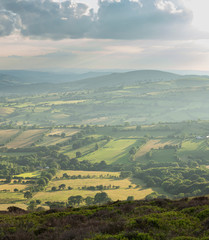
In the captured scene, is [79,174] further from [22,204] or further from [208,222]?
[208,222]

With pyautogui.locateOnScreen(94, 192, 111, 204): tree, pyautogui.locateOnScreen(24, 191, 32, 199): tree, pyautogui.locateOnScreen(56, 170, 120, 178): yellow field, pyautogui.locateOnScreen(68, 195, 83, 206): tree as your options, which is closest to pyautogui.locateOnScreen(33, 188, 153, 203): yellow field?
pyautogui.locateOnScreen(24, 191, 32, 199): tree

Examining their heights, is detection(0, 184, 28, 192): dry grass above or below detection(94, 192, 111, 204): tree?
below

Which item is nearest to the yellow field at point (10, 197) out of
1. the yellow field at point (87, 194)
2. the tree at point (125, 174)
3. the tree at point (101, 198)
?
the yellow field at point (87, 194)

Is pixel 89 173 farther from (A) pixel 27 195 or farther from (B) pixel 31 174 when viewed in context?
(A) pixel 27 195

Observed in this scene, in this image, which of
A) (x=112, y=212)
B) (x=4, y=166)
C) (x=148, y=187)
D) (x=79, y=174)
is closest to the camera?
(x=112, y=212)

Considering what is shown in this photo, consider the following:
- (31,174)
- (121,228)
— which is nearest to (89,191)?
(31,174)

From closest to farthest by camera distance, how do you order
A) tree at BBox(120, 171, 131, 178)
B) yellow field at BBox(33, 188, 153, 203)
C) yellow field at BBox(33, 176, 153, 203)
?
yellow field at BBox(33, 188, 153, 203) < yellow field at BBox(33, 176, 153, 203) < tree at BBox(120, 171, 131, 178)

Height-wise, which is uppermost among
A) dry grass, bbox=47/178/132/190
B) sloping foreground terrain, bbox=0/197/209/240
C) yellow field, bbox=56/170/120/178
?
sloping foreground terrain, bbox=0/197/209/240

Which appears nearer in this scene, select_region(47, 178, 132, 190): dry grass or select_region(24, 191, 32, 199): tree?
select_region(24, 191, 32, 199): tree

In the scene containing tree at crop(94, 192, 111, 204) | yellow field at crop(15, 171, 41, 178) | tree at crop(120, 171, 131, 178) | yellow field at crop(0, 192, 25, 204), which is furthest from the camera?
yellow field at crop(15, 171, 41, 178)

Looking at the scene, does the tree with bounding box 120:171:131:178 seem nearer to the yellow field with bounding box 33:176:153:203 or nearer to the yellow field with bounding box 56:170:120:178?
the yellow field with bounding box 56:170:120:178

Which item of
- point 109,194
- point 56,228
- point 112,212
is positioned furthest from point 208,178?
point 56,228
